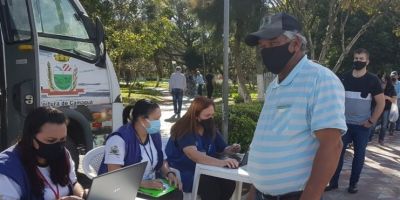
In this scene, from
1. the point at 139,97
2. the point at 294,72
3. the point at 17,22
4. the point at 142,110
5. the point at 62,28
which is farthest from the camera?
the point at 139,97

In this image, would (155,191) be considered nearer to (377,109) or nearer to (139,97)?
(377,109)

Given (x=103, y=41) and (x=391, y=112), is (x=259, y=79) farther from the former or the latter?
(x=103, y=41)

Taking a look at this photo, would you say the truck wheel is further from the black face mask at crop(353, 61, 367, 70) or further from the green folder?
the black face mask at crop(353, 61, 367, 70)

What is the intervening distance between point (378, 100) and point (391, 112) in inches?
Answer: 243

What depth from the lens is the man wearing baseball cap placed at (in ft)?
7.34

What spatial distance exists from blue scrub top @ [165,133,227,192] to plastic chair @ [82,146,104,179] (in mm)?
690

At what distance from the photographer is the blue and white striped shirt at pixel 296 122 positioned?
226cm

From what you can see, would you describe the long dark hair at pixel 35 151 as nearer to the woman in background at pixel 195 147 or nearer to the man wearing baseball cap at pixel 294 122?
the man wearing baseball cap at pixel 294 122

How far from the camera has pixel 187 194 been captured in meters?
4.53

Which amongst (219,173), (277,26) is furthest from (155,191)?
(277,26)

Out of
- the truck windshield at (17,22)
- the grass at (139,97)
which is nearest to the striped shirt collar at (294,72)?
the truck windshield at (17,22)

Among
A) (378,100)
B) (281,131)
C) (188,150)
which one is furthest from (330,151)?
(378,100)

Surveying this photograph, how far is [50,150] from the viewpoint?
2783 mm

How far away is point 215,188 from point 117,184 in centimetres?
214
